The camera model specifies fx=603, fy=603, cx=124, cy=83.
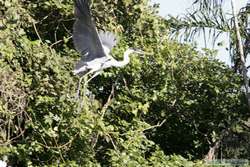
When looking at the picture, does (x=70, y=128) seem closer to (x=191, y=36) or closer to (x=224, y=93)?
(x=191, y=36)

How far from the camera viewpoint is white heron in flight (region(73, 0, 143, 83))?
4.51m

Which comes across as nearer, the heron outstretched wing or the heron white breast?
the heron outstretched wing

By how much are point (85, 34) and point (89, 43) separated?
0.12 meters

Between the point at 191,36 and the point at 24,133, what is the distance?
2.03m

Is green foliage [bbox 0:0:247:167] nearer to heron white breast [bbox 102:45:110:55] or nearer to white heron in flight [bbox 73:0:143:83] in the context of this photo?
white heron in flight [bbox 73:0:143:83]

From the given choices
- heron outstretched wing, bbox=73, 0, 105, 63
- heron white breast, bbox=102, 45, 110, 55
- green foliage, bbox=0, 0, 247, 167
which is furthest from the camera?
green foliage, bbox=0, 0, 247, 167

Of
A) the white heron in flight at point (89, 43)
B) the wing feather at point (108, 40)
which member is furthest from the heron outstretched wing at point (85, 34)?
the wing feather at point (108, 40)

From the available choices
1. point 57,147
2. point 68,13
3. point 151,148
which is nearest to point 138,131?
point 151,148

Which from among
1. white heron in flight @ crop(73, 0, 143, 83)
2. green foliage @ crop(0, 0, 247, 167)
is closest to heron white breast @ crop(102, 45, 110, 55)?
white heron in flight @ crop(73, 0, 143, 83)

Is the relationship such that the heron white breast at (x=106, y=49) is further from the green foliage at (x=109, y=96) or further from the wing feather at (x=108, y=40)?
the green foliage at (x=109, y=96)

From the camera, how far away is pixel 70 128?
5.59m

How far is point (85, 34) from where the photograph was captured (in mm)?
4723

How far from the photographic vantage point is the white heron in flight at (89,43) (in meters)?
4.51

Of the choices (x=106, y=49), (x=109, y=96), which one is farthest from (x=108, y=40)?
(x=109, y=96)
